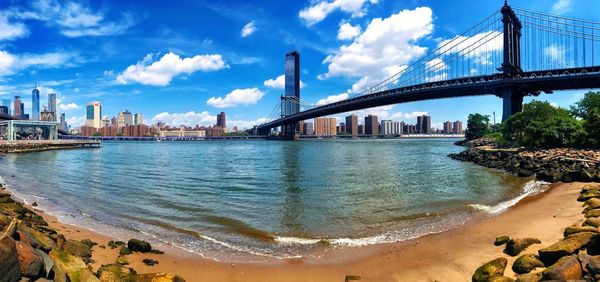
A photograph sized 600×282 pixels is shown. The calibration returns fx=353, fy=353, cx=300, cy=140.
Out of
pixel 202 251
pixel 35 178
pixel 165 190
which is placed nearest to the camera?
pixel 202 251

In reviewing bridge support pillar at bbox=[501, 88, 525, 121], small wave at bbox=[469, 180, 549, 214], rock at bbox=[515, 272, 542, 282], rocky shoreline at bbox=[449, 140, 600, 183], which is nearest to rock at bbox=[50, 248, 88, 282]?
rock at bbox=[515, 272, 542, 282]

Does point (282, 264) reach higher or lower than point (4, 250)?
lower

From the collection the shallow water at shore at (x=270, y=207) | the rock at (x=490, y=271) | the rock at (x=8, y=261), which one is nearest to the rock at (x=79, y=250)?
the shallow water at shore at (x=270, y=207)

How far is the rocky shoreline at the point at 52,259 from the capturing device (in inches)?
189

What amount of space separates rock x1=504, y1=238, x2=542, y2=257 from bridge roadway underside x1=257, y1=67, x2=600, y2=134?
67.2 meters

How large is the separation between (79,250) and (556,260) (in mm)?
10377

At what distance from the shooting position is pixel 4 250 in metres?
4.67

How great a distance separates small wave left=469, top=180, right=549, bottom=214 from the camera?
14.5 m

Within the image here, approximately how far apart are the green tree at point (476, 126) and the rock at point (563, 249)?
9235cm

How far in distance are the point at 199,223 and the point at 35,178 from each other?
22.1 m

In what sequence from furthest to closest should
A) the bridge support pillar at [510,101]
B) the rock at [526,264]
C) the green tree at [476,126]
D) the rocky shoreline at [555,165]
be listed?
the green tree at [476,126]
the bridge support pillar at [510,101]
the rocky shoreline at [555,165]
the rock at [526,264]

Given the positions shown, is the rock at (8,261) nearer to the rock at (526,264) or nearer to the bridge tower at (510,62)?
the rock at (526,264)

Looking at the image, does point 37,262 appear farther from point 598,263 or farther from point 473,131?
point 473,131

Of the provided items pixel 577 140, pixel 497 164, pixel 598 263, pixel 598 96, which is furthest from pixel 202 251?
pixel 598 96
